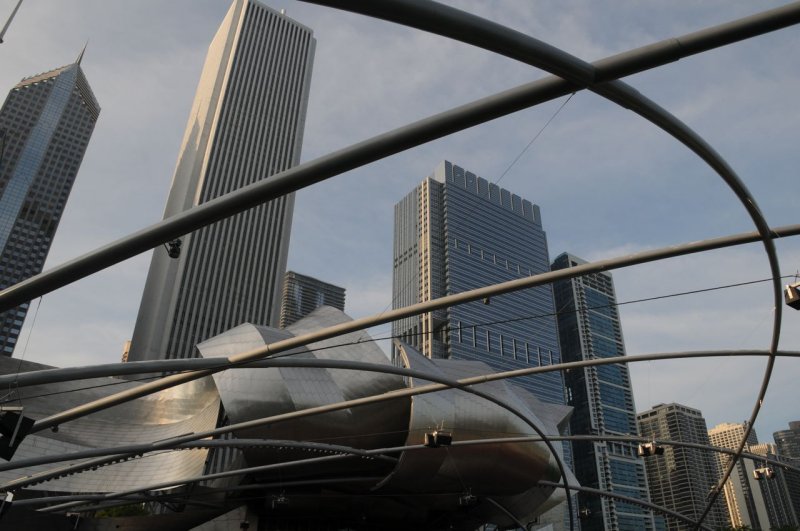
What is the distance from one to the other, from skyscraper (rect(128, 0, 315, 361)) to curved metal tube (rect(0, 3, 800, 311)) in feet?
332

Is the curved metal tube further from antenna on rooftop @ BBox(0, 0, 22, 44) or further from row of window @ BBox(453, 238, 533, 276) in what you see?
row of window @ BBox(453, 238, 533, 276)

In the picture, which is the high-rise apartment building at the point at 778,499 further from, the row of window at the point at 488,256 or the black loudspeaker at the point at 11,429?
the black loudspeaker at the point at 11,429

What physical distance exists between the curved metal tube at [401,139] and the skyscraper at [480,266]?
148037 millimetres

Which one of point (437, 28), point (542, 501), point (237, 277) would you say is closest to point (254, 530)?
point (542, 501)

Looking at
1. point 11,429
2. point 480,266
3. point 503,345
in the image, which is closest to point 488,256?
point 480,266

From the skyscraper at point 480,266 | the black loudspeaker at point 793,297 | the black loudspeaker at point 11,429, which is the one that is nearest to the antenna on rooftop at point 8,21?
the black loudspeaker at point 11,429

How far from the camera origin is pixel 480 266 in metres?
172

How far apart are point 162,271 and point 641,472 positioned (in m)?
155

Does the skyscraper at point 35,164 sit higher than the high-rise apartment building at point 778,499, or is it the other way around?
the skyscraper at point 35,164

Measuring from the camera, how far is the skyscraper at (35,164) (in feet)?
471

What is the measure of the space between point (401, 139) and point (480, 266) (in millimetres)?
165932

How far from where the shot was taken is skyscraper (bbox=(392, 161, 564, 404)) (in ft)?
543

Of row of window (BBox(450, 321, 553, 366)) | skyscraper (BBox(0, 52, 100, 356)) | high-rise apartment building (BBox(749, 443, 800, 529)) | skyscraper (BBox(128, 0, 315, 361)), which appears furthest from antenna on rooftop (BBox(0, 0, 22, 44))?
high-rise apartment building (BBox(749, 443, 800, 529))

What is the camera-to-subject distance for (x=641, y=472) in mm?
195750
